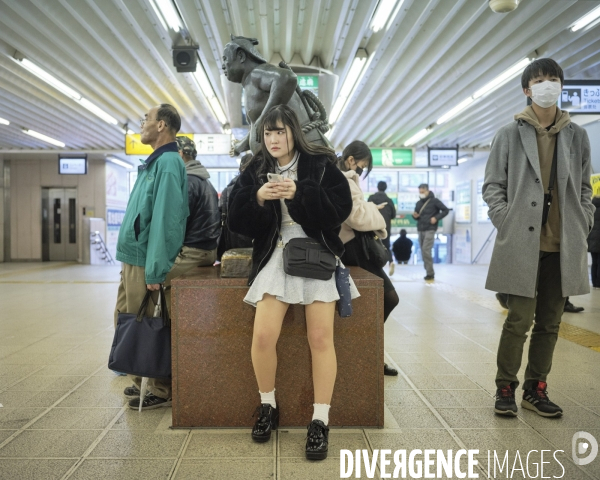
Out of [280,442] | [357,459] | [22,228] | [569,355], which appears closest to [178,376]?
[280,442]

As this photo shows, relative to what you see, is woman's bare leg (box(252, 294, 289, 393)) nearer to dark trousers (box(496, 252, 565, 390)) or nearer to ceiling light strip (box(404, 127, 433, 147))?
dark trousers (box(496, 252, 565, 390))

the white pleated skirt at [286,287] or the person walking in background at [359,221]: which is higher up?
the person walking in background at [359,221]

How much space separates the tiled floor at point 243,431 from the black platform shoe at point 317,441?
42mm

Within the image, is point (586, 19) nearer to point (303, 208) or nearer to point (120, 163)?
point (303, 208)

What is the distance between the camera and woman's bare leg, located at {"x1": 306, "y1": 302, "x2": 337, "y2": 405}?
6.73ft

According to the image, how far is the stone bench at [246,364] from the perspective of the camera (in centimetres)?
225

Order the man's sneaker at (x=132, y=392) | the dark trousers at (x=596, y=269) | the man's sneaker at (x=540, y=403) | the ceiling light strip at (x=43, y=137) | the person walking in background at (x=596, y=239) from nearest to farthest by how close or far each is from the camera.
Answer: the man's sneaker at (x=540, y=403)
the man's sneaker at (x=132, y=392)
the person walking in background at (x=596, y=239)
the dark trousers at (x=596, y=269)
the ceiling light strip at (x=43, y=137)

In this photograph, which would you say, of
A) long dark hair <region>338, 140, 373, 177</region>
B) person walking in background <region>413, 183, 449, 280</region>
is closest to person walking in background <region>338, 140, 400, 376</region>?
long dark hair <region>338, 140, 373, 177</region>

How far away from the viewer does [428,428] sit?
89.0 inches

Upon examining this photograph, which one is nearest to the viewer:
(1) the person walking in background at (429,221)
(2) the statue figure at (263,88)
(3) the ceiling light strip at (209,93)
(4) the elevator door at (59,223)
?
(2) the statue figure at (263,88)

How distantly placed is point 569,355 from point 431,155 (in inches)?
442

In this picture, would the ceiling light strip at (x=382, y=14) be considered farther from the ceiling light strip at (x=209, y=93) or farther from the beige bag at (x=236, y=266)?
the beige bag at (x=236, y=266)

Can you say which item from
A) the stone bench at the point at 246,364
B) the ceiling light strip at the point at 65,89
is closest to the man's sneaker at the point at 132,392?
the stone bench at the point at 246,364

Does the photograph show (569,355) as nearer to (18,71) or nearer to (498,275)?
(498,275)
